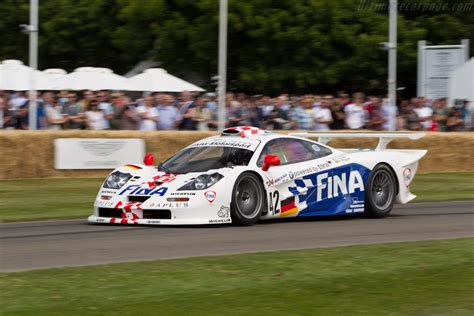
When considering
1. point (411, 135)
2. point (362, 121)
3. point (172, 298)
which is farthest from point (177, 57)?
point (172, 298)

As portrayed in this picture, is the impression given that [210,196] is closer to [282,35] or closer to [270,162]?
[270,162]

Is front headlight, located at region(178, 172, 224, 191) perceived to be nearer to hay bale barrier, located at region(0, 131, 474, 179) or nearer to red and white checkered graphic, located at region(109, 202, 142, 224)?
red and white checkered graphic, located at region(109, 202, 142, 224)

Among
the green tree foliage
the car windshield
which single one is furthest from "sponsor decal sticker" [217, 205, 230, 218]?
the green tree foliage

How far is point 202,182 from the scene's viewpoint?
1135 cm

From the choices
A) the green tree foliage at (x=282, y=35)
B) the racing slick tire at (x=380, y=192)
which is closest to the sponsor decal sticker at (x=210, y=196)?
the racing slick tire at (x=380, y=192)

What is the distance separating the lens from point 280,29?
35.3 m

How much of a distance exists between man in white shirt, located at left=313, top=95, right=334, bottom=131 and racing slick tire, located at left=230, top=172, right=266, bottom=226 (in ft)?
34.5

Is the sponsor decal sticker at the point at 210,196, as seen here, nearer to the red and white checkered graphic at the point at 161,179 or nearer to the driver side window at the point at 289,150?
the red and white checkered graphic at the point at 161,179

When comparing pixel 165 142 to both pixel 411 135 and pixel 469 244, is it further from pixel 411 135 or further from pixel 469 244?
pixel 469 244

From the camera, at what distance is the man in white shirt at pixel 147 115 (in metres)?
20.5

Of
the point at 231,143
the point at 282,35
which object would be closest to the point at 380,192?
the point at 231,143

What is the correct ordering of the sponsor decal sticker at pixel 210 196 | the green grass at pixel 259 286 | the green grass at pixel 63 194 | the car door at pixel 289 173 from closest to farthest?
the green grass at pixel 259 286, the sponsor decal sticker at pixel 210 196, the car door at pixel 289 173, the green grass at pixel 63 194

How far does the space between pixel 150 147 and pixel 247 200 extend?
7865mm

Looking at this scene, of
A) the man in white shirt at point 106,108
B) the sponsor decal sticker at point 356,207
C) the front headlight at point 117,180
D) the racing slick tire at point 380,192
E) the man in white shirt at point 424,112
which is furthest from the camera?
the man in white shirt at point 424,112
